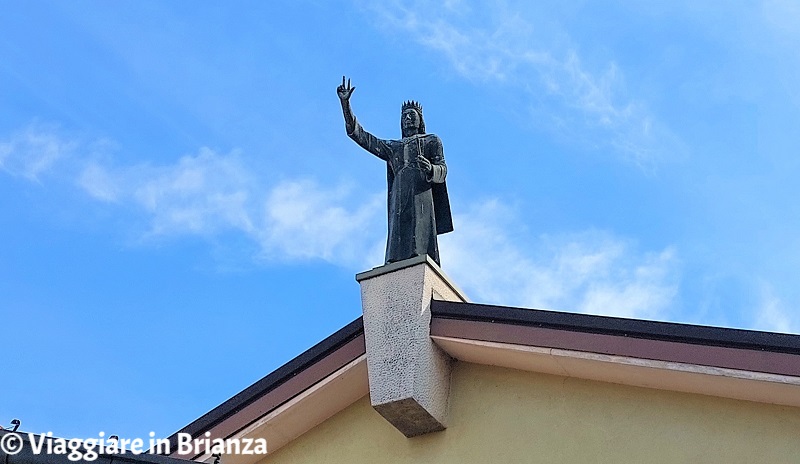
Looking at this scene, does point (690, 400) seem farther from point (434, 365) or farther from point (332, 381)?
point (332, 381)

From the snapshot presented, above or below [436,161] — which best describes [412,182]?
below

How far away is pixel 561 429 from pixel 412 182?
2251 millimetres

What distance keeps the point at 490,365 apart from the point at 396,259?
105 centimetres

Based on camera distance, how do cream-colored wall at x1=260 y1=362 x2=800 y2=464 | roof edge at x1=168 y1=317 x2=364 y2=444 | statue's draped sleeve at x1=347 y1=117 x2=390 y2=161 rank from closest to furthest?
1. cream-colored wall at x1=260 y1=362 x2=800 y2=464
2. roof edge at x1=168 y1=317 x2=364 y2=444
3. statue's draped sleeve at x1=347 y1=117 x2=390 y2=161

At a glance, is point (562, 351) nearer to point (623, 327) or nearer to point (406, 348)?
point (623, 327)

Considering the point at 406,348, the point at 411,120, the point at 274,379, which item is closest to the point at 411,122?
the point at 411,120

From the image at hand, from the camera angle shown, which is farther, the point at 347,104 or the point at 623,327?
the point at 347,104

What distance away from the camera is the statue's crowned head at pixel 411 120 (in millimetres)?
8836

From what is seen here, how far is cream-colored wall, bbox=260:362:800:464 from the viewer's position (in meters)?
6.83

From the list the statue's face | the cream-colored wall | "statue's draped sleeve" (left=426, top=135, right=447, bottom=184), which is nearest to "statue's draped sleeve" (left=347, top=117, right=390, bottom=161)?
the statue's face

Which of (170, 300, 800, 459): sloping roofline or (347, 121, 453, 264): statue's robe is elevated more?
(347, 121, 453, 264): statue's robe

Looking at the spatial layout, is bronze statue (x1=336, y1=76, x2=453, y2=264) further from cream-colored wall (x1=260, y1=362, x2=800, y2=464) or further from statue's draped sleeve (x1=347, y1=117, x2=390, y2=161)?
cream-colored wall (x1=260, y1=362, x2=800, y2=464)

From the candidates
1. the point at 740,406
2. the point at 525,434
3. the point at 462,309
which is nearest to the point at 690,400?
the point at 740,406

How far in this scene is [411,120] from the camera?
884 centimetres
